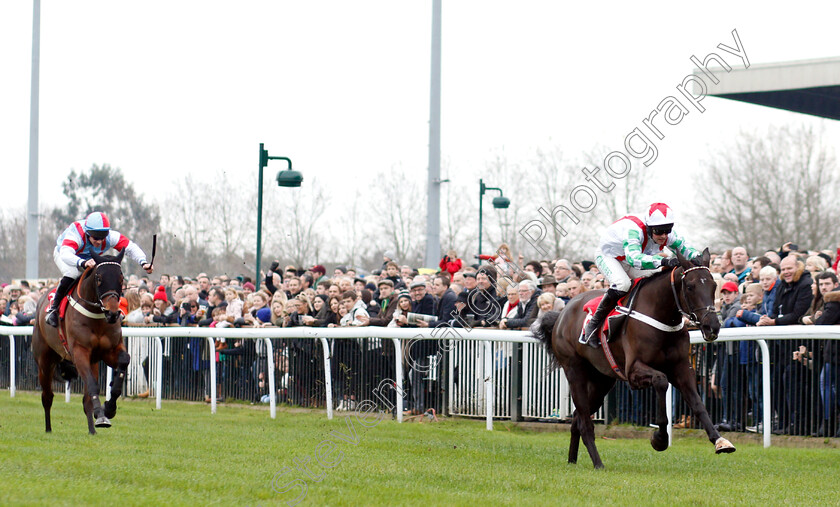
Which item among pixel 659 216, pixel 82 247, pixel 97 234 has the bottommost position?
pixel 82 247

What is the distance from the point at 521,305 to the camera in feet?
38.5

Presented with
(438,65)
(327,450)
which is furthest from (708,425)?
(438,65)

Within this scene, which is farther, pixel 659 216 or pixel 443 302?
pixel 443 302

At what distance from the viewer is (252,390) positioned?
13688mm

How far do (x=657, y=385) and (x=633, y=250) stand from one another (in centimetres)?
102

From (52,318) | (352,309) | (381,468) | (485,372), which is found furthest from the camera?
(352,309)

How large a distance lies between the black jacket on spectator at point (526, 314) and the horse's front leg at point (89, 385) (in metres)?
4.34

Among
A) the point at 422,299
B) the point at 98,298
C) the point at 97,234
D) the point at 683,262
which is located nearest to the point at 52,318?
the point at 98,298

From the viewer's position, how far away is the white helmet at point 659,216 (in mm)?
7957

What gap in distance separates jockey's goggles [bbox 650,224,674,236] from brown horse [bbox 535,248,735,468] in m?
0.30

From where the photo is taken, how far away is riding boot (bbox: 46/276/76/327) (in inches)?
401

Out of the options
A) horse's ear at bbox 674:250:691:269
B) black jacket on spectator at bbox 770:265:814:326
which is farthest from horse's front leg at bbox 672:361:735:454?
black jacket on spectator at bbox 770:265:814:326

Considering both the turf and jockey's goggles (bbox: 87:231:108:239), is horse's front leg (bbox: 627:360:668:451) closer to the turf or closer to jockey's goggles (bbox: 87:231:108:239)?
the turf

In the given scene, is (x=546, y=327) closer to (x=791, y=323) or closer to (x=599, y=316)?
(x=599, y=316)
